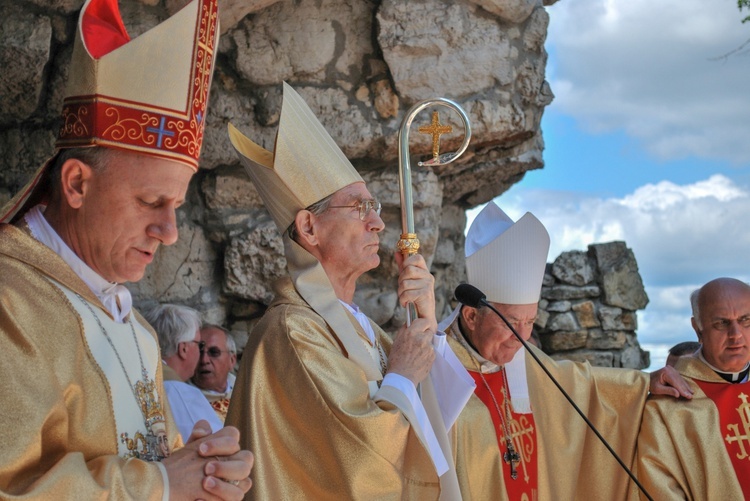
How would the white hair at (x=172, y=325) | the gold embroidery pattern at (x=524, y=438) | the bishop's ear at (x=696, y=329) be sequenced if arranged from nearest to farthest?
the gold embroidery pattern at (x=524, y=438)
the bishop's ear at (x=696, y=329)
the white hair at (x=172, y=325)

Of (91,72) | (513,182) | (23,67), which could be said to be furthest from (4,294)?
(513,182)

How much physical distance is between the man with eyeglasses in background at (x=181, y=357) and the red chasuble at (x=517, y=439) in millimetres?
1418

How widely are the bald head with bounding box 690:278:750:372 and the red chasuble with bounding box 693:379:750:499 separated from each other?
0.10m

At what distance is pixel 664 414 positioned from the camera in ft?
14.6

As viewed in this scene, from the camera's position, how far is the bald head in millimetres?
Answer: 4480

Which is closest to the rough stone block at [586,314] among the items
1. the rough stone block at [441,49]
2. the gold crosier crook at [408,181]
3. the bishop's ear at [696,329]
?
the rough stone block at [441,49]

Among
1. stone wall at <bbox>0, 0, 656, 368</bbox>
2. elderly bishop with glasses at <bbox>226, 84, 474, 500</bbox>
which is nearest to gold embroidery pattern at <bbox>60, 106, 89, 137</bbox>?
elderly bishop with glasses at <bbox>226, 84, 474, 500</bbox>

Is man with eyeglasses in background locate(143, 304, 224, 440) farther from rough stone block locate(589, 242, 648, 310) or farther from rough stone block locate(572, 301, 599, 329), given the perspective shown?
rough stone block locate(589, 242, 648, 310)

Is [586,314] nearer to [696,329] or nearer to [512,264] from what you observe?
[696,329]

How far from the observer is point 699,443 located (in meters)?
4.40

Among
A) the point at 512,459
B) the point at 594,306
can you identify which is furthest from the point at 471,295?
the point at 594,306

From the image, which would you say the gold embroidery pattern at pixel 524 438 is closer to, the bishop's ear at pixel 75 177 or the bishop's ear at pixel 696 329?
the bishop's ear at pixel 696 329

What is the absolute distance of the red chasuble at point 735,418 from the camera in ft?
14.6

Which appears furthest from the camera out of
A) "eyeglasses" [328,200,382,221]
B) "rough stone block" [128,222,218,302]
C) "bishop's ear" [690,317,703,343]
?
"rough stone block" [128,222,218,302]
